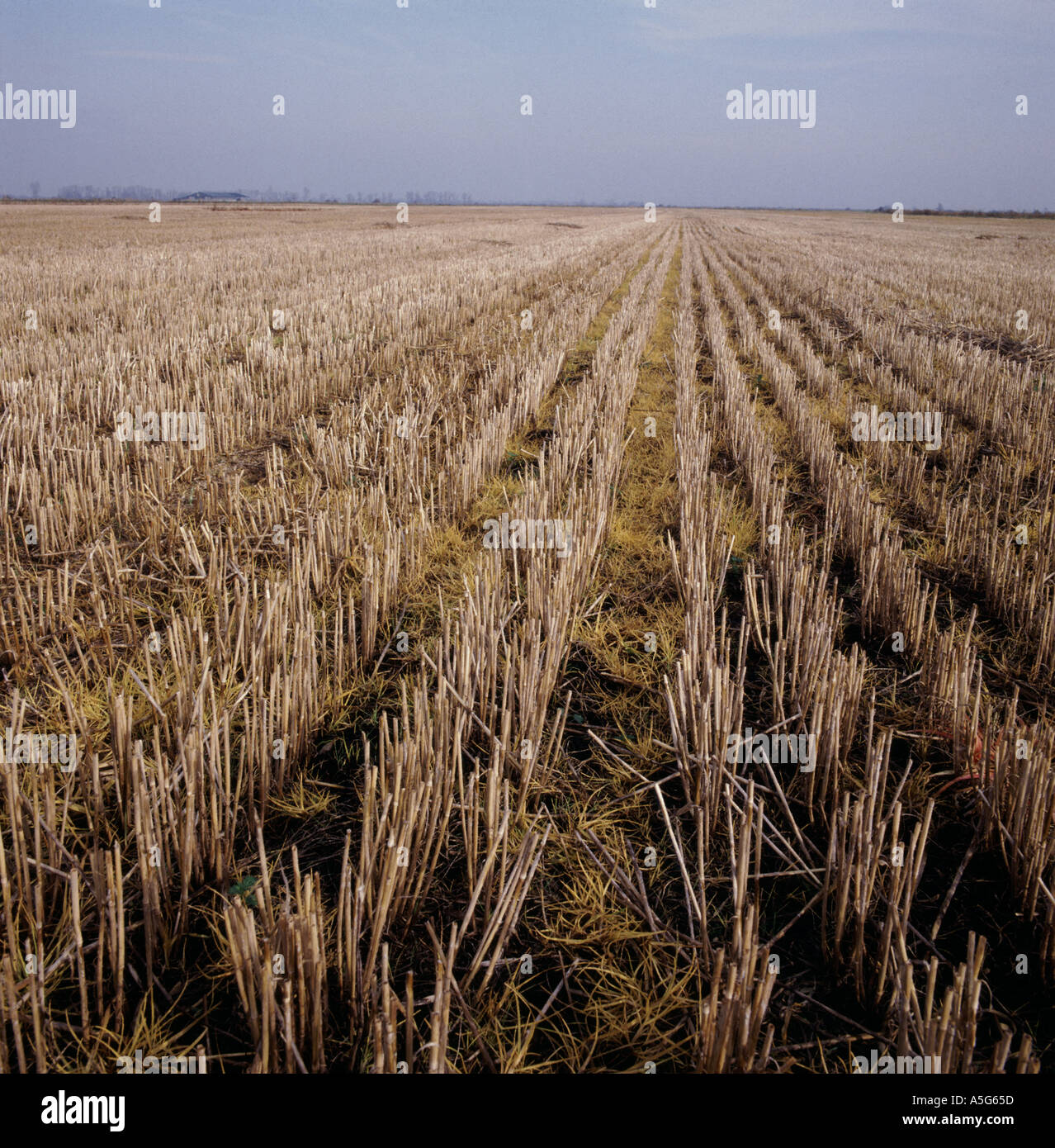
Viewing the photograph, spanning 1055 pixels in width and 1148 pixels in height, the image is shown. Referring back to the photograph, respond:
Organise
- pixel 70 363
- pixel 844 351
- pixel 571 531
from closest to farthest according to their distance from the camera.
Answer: pixel 571 531
pixel 70 363
pixel 844 351

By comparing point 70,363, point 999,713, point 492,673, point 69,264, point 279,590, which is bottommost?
point 999,713

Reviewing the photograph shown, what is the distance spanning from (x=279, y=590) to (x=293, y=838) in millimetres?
1165

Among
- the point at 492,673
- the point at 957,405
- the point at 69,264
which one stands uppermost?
the point at 69,264

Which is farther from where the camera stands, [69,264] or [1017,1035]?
[69,264]

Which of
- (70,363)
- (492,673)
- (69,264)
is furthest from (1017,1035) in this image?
(69,264)

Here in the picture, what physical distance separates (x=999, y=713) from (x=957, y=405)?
5.15 metres

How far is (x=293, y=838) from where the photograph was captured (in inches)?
89.2

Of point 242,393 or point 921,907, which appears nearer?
point 921,907

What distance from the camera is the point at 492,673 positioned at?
2.81 m
